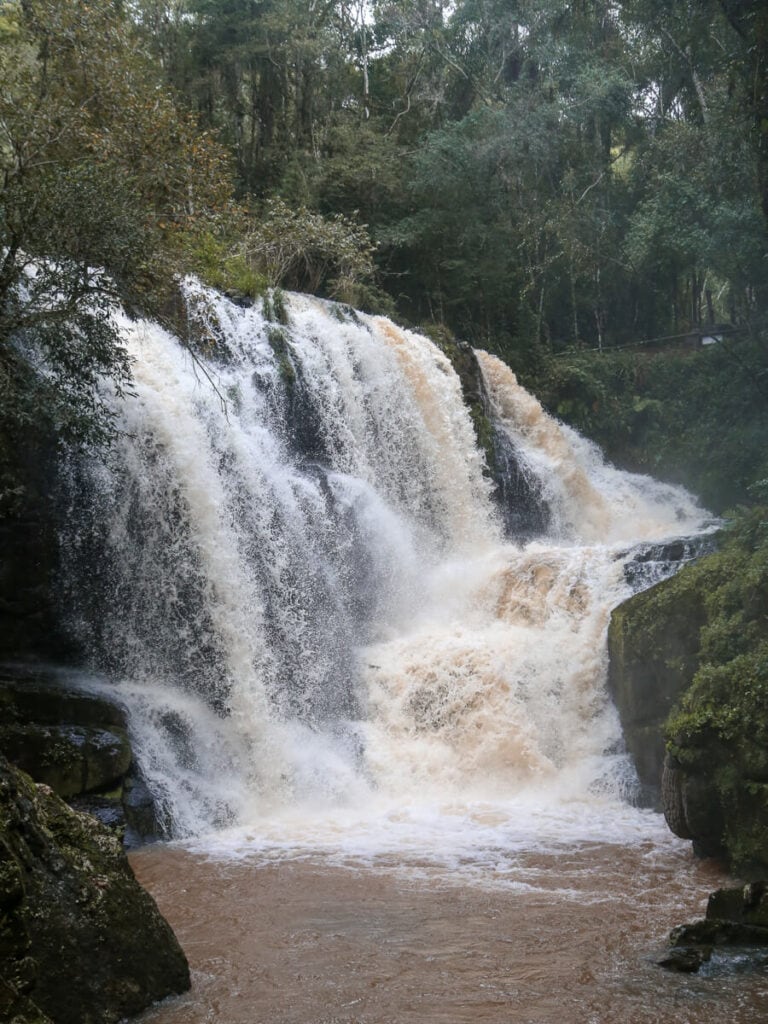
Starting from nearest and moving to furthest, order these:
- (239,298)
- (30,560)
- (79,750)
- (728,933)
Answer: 1. (728,933)
2. (79,750)
3. (30,560)
4. (239,298)

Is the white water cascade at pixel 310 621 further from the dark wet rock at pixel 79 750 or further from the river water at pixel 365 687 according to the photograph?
the dark wet rock at pixel 79 750

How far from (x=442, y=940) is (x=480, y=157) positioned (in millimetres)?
20442

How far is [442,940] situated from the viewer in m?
6.16

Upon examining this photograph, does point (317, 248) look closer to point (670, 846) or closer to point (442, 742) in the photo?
point (442, 742)

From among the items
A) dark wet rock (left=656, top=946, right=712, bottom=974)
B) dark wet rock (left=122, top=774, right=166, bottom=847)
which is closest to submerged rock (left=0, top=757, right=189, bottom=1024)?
dark wet rock (left=656, top=946, right=712, bottom=974)

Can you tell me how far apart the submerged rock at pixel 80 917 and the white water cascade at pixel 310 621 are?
12.3 ft

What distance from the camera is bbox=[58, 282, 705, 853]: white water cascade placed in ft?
33.0

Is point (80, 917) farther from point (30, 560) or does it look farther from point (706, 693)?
point (30, 560)

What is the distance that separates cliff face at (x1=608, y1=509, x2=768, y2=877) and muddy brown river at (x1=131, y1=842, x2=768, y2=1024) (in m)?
0.46

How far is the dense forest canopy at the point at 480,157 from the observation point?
17484mm

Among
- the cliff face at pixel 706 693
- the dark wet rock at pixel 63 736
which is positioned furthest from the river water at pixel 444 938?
the dark wet rock at pixel 63 736

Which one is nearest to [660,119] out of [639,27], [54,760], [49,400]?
[639,27]

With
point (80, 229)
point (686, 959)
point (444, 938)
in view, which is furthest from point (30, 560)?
point (686, 959)

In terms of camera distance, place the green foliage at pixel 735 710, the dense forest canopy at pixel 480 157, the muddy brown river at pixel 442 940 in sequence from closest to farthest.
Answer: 1. the muddy brown river at pixel 442 940
2. the green foliage at pixel 735 710
3. the dense forest canopy at pixel 480 157
